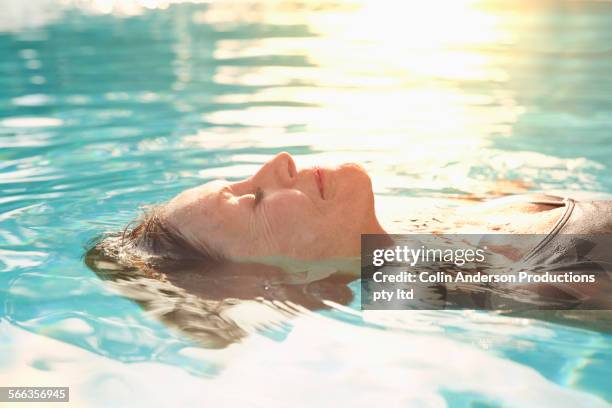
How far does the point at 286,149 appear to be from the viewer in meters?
6.43

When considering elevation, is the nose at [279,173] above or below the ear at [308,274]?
above

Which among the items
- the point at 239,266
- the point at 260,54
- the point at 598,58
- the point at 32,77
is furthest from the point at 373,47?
the point at 239,266

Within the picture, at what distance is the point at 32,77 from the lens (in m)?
10.0

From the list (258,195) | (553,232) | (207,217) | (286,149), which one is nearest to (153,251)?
(207,217)

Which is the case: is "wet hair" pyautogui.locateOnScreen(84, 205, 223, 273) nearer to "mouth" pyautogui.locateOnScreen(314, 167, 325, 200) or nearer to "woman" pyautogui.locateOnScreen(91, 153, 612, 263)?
"woman" pyautogui.locateOnScreen(91, 153, 612, 263)

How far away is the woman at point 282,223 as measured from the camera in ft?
11.8

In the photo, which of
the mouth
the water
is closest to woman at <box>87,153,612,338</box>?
the mouth

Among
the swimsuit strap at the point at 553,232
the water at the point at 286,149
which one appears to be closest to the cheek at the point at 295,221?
the water at the point at 286,149

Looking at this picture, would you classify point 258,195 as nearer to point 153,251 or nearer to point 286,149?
point 153,251

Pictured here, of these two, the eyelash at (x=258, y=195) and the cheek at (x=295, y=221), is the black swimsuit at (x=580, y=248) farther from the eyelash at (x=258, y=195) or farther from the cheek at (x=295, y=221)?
the eyelash at (x=258, y=195)

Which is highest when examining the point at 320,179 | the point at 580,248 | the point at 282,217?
the point at 320,179

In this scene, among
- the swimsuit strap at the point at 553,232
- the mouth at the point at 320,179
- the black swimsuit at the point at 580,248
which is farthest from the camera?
the mouth at the point at 320,179

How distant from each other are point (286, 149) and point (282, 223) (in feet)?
9.37

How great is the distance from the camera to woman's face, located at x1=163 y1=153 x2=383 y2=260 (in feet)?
11.8
